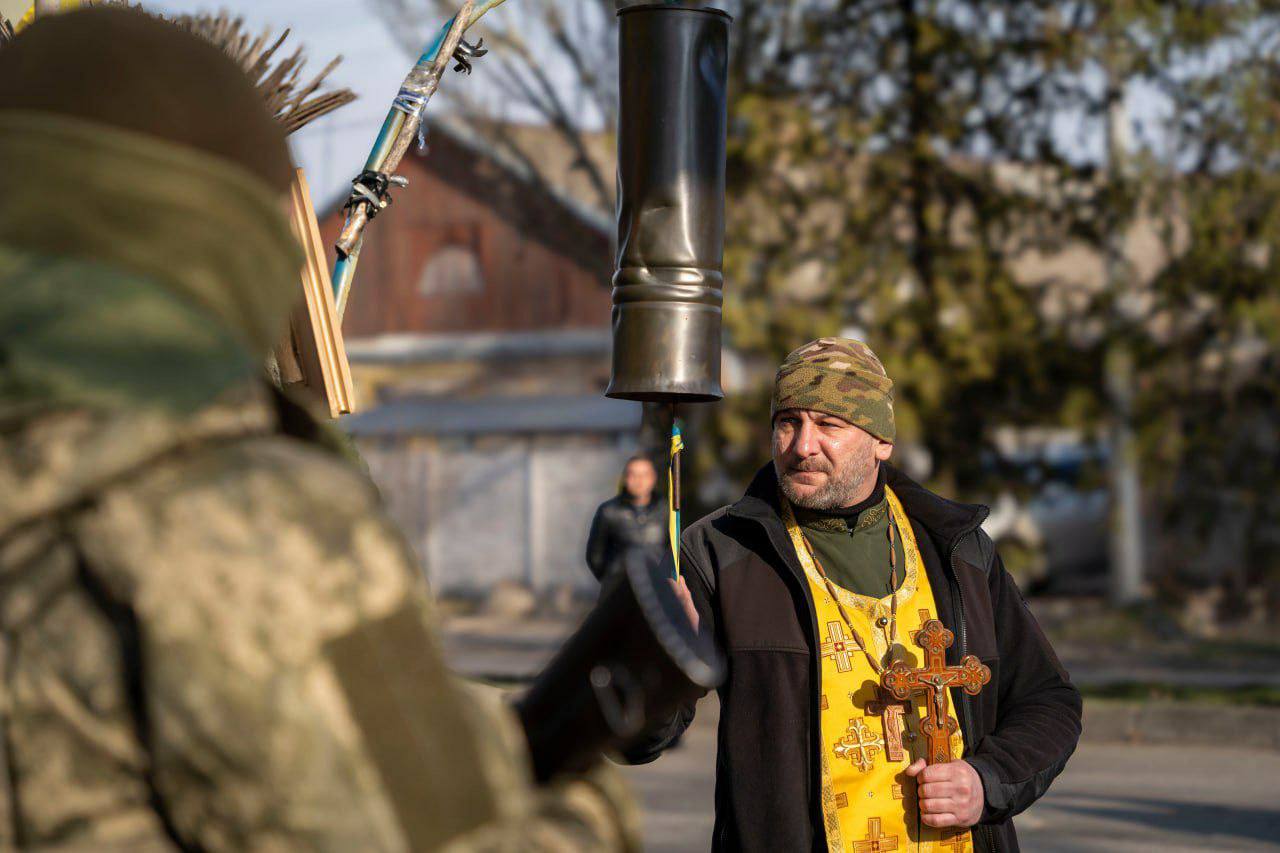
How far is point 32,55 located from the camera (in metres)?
1.38

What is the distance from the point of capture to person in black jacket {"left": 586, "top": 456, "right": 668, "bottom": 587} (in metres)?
10.2

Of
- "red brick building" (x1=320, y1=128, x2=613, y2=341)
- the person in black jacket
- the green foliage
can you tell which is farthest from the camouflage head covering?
"red brick building" (x1=320, y1=128, x2=613, y2=341)

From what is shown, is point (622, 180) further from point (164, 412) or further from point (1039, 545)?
point (1039, 545)

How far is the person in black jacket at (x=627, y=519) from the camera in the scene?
10227mm

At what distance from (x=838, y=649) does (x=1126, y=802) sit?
601cm

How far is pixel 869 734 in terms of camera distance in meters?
3.54

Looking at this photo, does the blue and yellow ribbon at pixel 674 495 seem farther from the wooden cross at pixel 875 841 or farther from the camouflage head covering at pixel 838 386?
the wooden cross at pixel 875 841

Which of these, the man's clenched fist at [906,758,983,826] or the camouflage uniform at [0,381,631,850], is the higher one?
the camouflage uniform at [0,381,631,850]

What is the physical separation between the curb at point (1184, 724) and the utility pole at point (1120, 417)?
182 inches

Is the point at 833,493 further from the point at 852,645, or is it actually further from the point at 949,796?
the point at 949,796

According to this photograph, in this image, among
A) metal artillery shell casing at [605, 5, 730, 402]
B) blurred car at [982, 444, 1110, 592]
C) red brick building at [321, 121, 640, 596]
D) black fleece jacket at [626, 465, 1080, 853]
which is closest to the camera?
metal artillery shell casing at [605, 5, 730, 402]

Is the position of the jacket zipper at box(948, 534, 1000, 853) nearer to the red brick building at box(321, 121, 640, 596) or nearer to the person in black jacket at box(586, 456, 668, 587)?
the person in black jacket at box(586, 456, 668, 587)

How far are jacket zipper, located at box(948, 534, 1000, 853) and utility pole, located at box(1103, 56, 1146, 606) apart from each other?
11933 millimetres

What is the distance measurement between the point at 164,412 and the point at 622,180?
2330 mm
